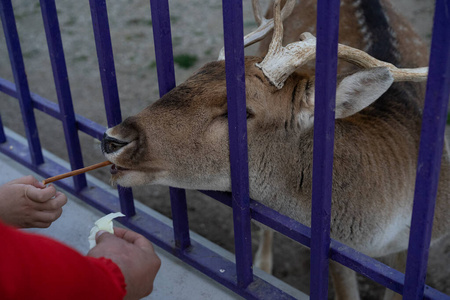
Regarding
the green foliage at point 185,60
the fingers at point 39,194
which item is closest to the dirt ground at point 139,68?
the green foliage at point 185,60

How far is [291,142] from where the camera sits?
2.58 metres

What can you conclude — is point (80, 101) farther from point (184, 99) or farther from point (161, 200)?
point (184, 99)

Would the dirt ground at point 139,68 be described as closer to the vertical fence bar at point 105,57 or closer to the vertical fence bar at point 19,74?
the vertical fence bar at point 19,74

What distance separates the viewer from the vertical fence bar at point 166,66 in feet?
7.52

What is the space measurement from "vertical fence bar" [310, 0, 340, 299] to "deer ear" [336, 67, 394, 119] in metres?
0.45

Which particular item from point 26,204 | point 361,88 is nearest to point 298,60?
point 361,88

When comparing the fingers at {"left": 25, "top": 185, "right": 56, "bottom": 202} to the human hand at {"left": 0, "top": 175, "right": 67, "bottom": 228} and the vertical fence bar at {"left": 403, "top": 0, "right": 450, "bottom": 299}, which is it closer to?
the human hand at {"left": 0, "top": 175, "right": 67, "bottom": 228}

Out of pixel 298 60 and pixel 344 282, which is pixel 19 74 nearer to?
pixel 298 60

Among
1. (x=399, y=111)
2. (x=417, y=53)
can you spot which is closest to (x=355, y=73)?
(x=399, y=111)

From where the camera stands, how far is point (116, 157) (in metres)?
2.32

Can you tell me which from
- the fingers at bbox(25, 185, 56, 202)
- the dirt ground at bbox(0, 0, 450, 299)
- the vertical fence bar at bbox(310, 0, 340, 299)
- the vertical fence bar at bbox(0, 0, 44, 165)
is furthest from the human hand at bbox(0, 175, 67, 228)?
the dirt ground at bbox(0, 0, 450, 299)

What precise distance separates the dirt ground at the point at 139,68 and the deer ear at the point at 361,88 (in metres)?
1.88

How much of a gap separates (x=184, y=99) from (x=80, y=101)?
4.17 metres

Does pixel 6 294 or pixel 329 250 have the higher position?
pixel 6 294
